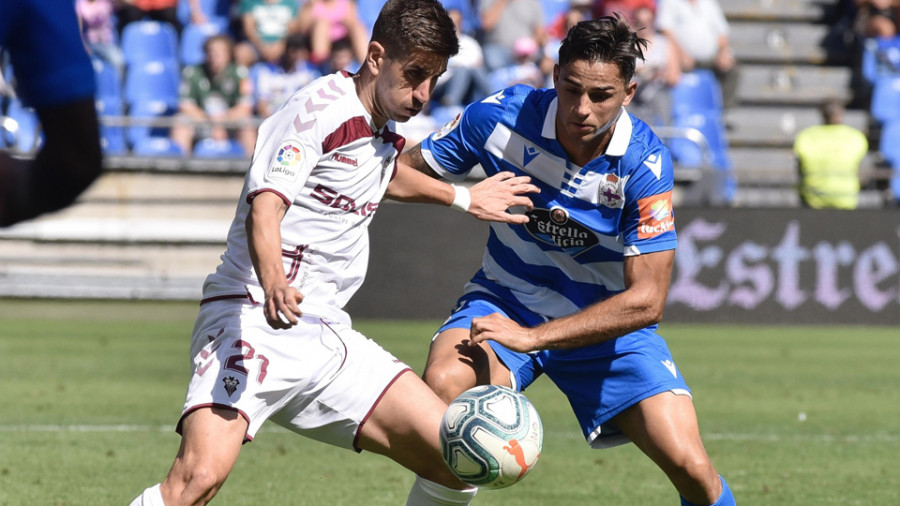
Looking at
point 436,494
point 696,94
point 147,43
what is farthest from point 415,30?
point 696,94

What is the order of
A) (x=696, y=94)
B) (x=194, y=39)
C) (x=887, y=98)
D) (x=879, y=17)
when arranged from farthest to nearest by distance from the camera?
(x=879, y=17) → (x=887, y=98) → (x=696, y=94) → (x=194, y=39)

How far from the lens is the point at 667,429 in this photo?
16.5 feet

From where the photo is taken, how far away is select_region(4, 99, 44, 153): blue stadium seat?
1468 centimetres

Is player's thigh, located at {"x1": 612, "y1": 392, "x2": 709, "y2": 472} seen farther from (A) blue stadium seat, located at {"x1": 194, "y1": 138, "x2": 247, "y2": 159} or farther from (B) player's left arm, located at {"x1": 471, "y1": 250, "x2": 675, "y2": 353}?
(A) blue stadium seat, located at {"x1": 194, "y1": 138, "x2": 247, "y2": 159}

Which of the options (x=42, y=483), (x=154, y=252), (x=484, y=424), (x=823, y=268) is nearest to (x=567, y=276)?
(x=484, y=424)

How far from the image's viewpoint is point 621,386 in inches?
208

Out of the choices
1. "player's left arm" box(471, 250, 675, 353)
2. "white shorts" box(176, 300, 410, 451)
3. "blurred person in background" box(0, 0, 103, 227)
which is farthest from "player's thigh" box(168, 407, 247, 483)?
"player's left arm" box(471, 250, 675, 353)

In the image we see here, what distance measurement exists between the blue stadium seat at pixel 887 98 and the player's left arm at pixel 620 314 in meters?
15.8

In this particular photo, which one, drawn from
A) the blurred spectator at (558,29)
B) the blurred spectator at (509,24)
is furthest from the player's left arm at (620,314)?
the blurred spectator at (509,24)

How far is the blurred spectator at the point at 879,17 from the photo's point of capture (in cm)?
1988

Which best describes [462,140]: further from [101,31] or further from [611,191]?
[101,31]

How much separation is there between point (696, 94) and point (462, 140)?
44.9 feet

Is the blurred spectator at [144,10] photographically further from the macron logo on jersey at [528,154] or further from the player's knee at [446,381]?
the player's knee at [446,381]

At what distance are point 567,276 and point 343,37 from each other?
11.9m
